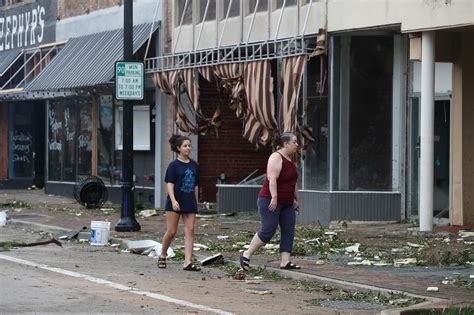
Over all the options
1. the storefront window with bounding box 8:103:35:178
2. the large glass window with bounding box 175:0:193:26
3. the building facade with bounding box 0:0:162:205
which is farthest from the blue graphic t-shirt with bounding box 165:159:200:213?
the storefront window with bounding box 8:103:35:178

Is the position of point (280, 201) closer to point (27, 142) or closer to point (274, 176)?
point (274, 176)

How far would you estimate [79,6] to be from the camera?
101 feet

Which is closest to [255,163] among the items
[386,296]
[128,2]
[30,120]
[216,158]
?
[216,158]

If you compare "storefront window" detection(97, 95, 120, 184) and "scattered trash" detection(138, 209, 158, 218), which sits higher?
"storefront window" detection(97, 95, 120, 184)

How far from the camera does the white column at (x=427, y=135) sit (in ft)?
63.0

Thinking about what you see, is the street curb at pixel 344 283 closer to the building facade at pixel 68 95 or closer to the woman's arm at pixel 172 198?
the woman's arm at pixel 172 198

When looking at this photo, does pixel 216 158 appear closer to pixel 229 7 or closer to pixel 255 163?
pixel 255 163

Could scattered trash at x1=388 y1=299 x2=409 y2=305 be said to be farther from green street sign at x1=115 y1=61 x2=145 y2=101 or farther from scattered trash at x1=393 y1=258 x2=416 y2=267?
green street sign at x1=115 y1=61 x2=145 y2=101

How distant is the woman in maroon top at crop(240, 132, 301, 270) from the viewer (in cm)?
1466

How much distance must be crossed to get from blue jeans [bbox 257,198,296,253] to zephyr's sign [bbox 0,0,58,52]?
18.8 meters

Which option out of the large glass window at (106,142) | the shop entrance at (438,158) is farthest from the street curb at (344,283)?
the large glass window at (106,142)

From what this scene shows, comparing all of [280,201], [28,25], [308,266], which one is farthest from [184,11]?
[280,201]

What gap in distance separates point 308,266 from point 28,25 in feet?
68.9

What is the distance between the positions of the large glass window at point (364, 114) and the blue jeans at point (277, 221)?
7.02 metres
